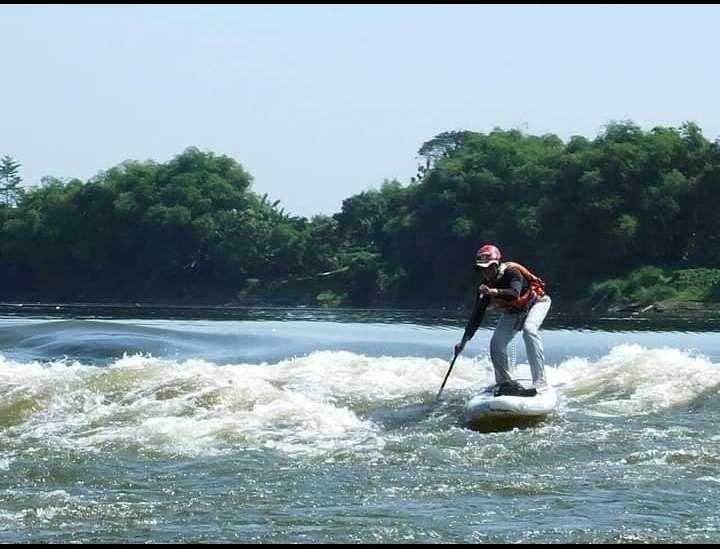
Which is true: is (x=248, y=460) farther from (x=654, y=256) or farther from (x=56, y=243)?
(x=56, y=243)

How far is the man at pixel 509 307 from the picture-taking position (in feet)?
63.0

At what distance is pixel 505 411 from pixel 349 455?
313 cm

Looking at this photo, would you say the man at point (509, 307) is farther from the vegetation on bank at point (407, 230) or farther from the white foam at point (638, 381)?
the vegetation on bank at point (407, 230)

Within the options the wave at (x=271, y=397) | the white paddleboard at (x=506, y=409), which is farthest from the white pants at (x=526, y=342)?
the wave at (x=271, y=397)

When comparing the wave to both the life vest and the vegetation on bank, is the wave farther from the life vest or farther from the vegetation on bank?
the vegetation on bank

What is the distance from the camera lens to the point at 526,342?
1936cm

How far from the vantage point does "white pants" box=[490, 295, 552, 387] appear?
63.1 ft

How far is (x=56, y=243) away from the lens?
121062 mm

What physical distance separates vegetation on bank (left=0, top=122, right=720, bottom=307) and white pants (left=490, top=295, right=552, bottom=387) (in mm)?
54388

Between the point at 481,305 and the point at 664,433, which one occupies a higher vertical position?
the point at 481,305

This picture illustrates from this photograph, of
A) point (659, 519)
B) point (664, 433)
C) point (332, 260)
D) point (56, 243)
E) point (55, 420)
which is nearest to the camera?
point (659, 519)

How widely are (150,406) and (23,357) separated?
11963mm

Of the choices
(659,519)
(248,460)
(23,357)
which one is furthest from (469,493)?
(23,357)

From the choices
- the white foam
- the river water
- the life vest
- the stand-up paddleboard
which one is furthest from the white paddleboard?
the life vest
